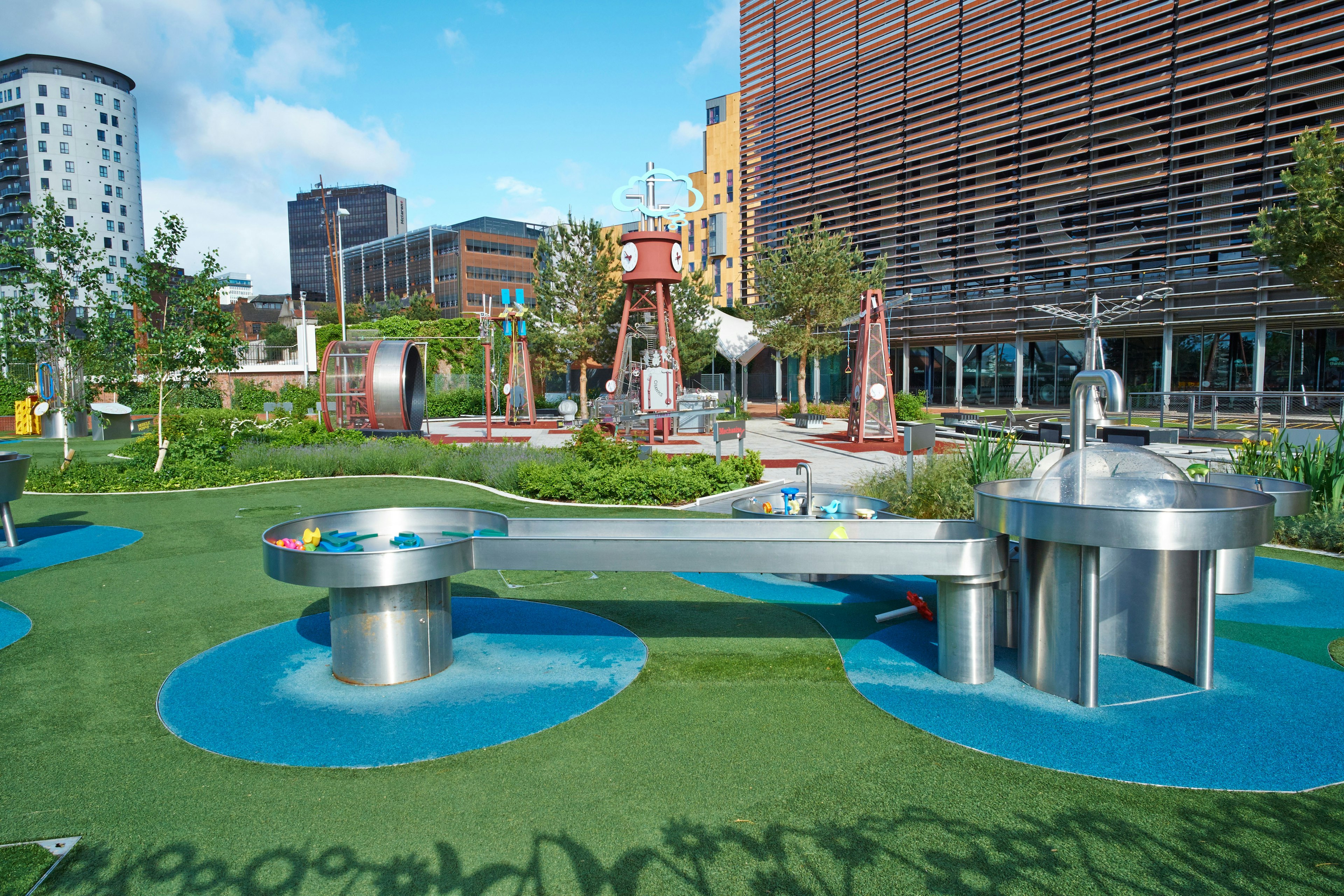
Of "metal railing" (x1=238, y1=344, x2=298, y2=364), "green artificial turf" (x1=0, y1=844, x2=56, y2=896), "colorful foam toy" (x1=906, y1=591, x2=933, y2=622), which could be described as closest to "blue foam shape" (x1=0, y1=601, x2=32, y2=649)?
"green artificial turf" (x1=0, y1=844, x2=56, y2=896)

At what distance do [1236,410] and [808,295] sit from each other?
1901 cm

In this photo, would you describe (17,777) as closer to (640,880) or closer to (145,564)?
(640,880)

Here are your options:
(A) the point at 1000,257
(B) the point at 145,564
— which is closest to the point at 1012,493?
(B) the point at 145,564

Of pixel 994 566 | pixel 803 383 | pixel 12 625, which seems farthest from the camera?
pixel 803 383

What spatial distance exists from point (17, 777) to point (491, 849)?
3.01 meters

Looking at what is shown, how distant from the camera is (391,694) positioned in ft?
19.6

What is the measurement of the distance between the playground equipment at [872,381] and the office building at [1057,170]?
40.0ft

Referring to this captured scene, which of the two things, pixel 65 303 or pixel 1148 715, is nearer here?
pixel 1148 715

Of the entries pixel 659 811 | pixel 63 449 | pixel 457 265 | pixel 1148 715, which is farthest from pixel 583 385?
→ pixel 457 265

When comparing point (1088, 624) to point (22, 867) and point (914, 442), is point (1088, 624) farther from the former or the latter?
point (914, 442)

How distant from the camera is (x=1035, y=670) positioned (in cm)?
584

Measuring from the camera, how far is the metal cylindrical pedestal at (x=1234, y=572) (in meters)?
8.14

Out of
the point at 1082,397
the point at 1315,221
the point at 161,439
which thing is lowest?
the point at 161,439

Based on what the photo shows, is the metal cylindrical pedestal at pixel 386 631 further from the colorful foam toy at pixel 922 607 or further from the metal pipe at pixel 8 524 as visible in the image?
the metal pipe at pixel 8 524
